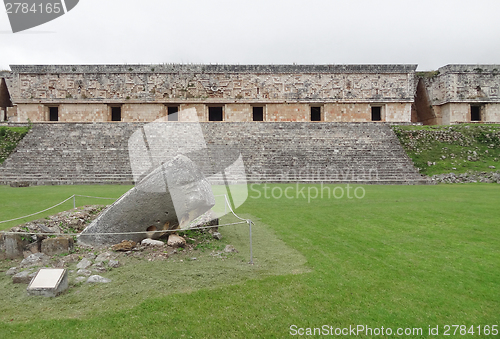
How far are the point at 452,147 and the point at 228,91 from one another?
1466 centimetres

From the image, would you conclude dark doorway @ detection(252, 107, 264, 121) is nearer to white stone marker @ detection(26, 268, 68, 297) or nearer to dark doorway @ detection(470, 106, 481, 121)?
dark doorway @ detection(470, 106, 481, 121)

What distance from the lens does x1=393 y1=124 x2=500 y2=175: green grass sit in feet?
53.3

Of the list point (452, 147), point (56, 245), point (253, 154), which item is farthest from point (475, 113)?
point (56, 245)

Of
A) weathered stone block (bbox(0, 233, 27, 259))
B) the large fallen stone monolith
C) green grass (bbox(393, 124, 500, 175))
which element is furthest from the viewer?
green grass (bbox(393, 124, 500, 175))

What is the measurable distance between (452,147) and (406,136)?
8.16ft

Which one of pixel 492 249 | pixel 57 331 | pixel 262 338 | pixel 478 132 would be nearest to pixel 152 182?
pixel 57 331

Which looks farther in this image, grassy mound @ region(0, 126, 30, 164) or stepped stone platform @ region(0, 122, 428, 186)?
grassy mound @ region(0, 126, 30, 164)

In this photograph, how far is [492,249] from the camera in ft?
16.0

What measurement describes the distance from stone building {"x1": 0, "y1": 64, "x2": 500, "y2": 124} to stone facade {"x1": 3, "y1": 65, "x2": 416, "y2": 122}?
7 cm

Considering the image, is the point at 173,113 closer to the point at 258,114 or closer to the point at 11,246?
the point at 258,114

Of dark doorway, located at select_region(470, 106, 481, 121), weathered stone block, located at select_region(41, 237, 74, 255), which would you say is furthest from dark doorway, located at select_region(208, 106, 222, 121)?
weathered stone block, located at select_region(41, 237, 74, 255)

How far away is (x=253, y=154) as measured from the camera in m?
17.2

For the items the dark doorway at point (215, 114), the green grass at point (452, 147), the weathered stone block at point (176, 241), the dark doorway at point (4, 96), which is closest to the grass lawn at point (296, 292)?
the weathered stone block at point (176, 241)

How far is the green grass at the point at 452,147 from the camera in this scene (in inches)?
639
